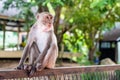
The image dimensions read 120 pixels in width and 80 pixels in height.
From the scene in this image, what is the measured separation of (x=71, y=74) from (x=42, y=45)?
468 millimetres

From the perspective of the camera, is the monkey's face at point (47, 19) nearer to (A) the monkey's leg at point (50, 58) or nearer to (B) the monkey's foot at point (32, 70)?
(A) the monkey's leg at point (50, 58)

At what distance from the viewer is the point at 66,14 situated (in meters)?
11.4

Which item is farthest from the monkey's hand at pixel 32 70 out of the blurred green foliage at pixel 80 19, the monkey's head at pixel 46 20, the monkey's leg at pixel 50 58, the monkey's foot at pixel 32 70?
the blurred green foliage at pixel 80 19

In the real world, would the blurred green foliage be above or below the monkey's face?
above

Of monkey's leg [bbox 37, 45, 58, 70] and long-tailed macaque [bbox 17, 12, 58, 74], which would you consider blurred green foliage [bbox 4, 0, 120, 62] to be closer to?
long-tailed macaque [bbox 17, 12, 58, 74]

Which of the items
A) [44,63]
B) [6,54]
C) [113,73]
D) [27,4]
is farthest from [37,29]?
[6,54]

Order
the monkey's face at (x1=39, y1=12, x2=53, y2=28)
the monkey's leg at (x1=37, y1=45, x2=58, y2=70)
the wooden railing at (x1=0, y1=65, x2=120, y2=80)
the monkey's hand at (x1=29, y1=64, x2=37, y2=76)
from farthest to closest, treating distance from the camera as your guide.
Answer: the monkey's face at (x1=39, y1=12, x2=53, y2=28), the monkey's leg at (x1=37, y1=45, x2=58, y2=70), the monkey's hand at (x1=29, y1=64, x2=37, y2=76), the wooden railing at (x1=0, y1=65, x2=120, y2=80)

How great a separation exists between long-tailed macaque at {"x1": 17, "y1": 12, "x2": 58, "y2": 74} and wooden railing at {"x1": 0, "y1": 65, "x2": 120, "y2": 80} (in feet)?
0.31

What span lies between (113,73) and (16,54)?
9.03 meters

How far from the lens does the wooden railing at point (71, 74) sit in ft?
9.75

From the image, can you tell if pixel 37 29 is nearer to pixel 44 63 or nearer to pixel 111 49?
pixel 44 63

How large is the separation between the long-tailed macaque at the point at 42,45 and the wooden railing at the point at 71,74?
9cm

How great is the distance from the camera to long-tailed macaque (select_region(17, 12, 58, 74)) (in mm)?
3324

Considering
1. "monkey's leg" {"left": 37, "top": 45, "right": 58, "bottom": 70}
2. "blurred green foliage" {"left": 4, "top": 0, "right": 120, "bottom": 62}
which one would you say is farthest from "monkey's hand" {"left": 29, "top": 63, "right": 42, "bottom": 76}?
"blurred green foliage" {"left": 4, "top": 0, "right": 120, "bottom": 62}
